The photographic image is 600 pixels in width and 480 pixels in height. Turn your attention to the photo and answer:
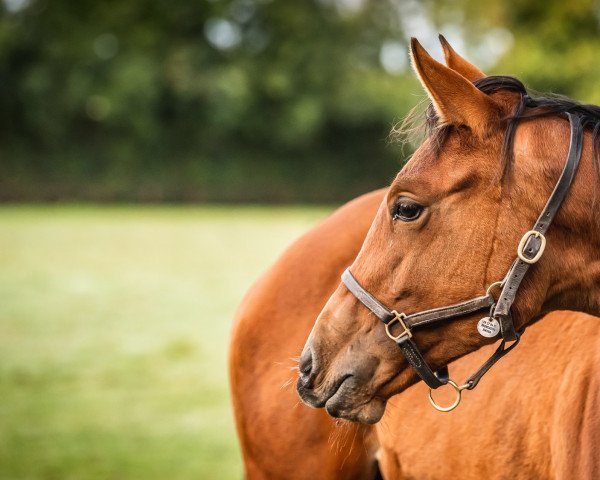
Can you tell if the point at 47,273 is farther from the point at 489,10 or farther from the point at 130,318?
the point at 489,10

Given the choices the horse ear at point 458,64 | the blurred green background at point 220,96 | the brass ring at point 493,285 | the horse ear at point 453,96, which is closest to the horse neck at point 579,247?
the brass ring at point 493,285

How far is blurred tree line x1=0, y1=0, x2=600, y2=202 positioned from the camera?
1331 inches

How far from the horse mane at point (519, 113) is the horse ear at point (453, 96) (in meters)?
0.05

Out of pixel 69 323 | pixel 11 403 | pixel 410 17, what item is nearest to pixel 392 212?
pixel 11 403

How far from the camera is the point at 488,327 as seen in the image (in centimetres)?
190

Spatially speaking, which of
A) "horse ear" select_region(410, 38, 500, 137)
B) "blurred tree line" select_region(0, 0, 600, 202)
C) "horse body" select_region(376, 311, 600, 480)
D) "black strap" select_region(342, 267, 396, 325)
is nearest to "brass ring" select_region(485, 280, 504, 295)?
"black strap" select_region(342, 267, 396, 325)

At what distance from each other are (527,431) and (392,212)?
0.89 meters

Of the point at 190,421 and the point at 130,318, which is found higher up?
the point at 190,421

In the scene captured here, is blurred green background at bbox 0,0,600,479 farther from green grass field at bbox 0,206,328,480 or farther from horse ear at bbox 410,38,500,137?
horse ear at bbox 410,38,500,137

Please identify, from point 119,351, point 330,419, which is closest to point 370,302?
point 330,419

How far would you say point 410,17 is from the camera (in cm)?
3959

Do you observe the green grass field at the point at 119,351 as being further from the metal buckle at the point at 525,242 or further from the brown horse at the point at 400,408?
the metal buckle at the point at 525,242

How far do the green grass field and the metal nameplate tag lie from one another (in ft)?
13.9

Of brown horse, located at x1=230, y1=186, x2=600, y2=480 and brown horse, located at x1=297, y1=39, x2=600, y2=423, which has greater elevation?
brown horse, located at x1=297, y1=39, x2=600, y2=423
